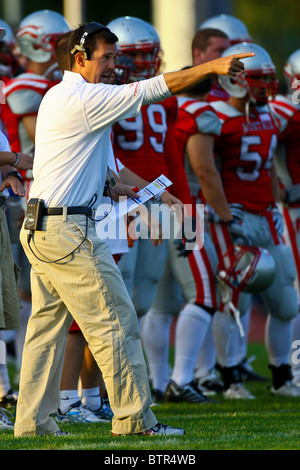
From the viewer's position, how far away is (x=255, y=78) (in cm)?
642

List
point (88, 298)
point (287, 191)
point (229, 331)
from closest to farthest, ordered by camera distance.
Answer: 1. point (88, 298)
2. point (229, 331)
3. point (287, 191)

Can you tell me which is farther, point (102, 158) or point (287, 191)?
point (287, 191)

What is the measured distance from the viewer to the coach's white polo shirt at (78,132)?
413 centimetres

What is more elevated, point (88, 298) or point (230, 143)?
point (230, 143)

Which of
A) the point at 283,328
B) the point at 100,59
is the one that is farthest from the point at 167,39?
the point at 100,59

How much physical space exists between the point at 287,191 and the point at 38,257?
3156 mm

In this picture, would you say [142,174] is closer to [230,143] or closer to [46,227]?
[230,143]

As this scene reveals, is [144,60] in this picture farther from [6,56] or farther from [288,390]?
[288,390]

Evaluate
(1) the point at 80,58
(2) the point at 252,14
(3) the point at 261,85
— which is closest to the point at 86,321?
(1) the point at 80,58

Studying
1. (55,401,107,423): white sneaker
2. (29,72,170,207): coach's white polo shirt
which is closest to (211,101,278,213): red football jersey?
(55,401,107,423): white sneaker

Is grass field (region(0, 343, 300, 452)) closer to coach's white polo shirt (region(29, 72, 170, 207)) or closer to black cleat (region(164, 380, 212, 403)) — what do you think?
black cleat (region(164, 380, 212, 403))

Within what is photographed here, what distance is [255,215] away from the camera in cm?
645

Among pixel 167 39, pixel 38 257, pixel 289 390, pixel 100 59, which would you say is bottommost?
pixel 289 390

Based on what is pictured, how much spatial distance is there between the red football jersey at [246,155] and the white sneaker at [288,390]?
1140 millimetres
